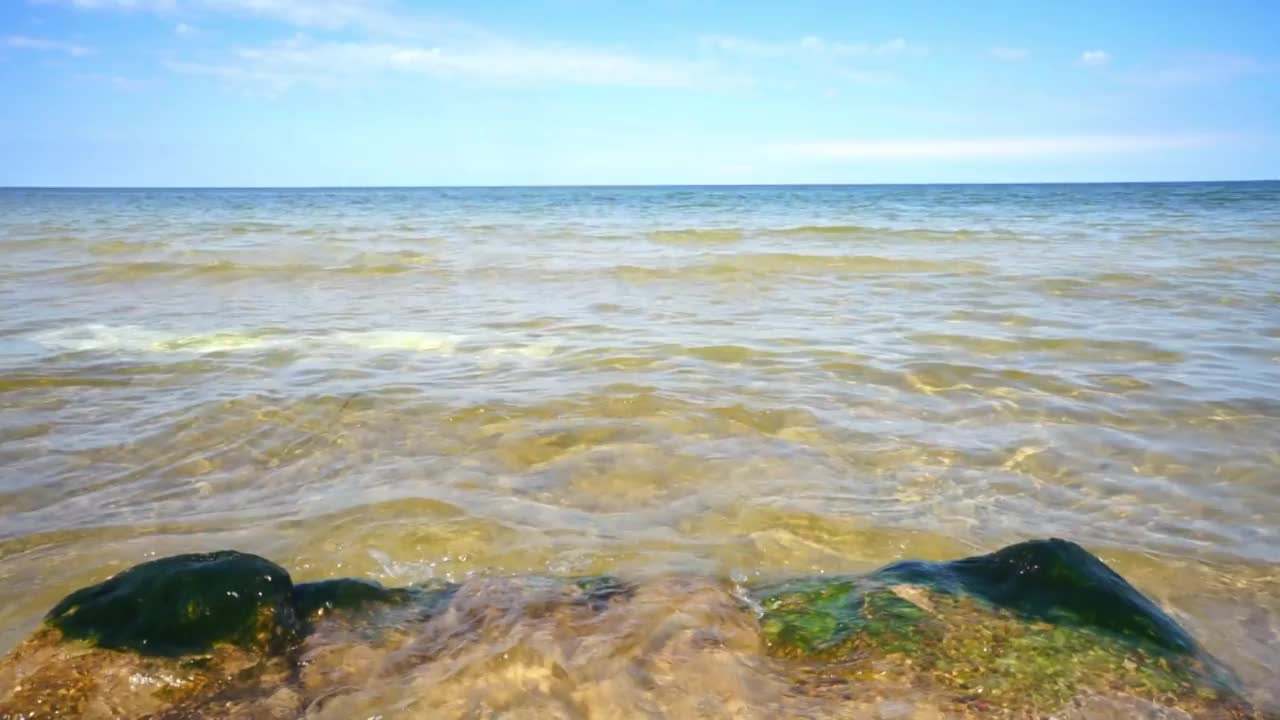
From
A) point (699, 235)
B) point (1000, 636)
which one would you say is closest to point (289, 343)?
point (1000, 636)

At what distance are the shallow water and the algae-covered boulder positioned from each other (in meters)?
0.43

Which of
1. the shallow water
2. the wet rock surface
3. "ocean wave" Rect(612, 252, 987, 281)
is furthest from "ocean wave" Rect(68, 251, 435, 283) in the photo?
the wet rock surface

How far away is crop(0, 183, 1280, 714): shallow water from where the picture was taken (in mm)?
3547

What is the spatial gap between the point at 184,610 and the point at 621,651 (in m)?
1.32

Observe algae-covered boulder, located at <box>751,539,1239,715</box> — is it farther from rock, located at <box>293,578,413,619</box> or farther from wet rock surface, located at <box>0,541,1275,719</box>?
rock, located at <box>293,578,413,619</box>

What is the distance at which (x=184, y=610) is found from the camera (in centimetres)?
251

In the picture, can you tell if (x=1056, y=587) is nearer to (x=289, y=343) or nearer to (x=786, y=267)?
(x=289, y=343)

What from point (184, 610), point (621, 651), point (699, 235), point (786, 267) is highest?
point (699, 235)

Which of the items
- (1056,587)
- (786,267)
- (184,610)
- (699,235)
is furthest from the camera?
(699,235)

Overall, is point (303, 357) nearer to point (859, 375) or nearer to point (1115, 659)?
point (859, 375)

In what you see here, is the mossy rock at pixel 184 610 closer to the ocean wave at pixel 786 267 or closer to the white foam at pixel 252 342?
the white foam at pixel 252 342

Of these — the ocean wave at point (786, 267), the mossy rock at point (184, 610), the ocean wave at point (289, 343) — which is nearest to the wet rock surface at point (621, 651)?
the mossy rock at point (184, 610)

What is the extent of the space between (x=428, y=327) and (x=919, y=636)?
665 cm

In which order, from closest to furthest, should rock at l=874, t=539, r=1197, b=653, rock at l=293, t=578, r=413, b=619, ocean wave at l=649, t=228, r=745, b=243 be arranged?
rock at l=874, t=539, r=1197, b=653, rock at l=293, t=578, r=413, b=619, ocean wave at l=649, t=228, r=745, b=243
